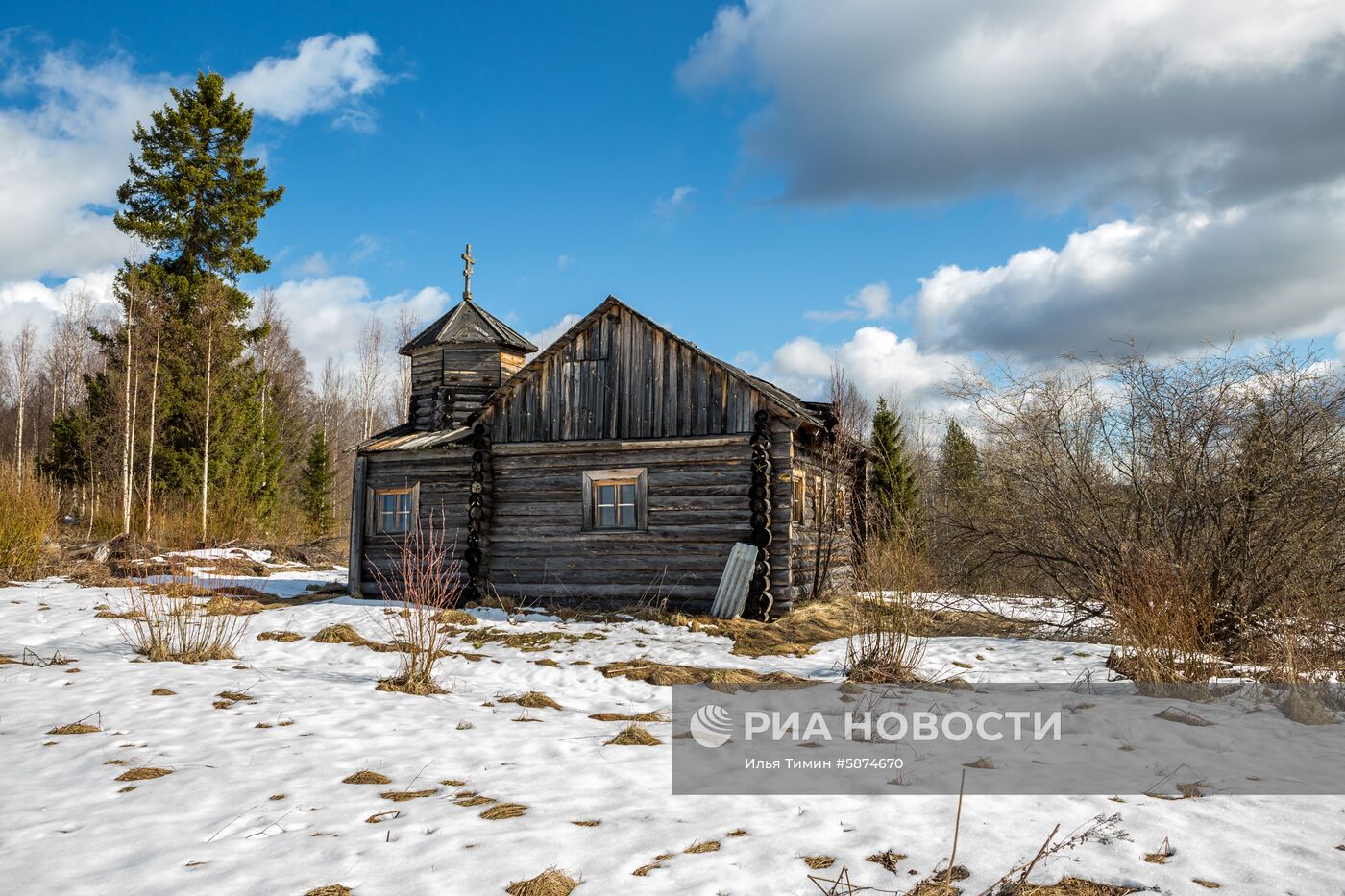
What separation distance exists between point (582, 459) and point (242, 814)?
10704 mm

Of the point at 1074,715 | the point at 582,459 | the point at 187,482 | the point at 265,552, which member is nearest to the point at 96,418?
the point at 187,482

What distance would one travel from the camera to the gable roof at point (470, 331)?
1944cm

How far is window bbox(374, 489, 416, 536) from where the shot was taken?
55.1 feet

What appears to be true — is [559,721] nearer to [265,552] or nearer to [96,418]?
[265,552]

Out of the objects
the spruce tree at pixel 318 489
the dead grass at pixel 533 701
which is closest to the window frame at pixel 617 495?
the dead grass at pixel 533 701

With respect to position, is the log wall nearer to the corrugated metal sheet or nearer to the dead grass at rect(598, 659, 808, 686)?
the corrugated metal sheet

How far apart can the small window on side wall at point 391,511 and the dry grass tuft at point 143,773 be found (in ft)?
38.2

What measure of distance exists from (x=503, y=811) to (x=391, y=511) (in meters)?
13.4

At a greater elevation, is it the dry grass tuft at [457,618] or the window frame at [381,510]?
the window frame at [381,510]

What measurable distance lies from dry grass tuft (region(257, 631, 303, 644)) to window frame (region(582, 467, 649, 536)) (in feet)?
17.7

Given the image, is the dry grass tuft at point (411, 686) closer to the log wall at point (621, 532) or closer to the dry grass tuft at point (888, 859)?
the dry grass tuft at point (888, 859)

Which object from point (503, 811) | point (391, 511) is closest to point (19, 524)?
point (391, 511)

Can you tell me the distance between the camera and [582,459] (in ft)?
49.3

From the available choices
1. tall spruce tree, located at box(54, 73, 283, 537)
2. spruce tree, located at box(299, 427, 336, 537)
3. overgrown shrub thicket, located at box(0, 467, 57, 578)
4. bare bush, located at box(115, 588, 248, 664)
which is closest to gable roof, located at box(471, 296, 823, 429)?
bare bush, located at box(115, 588, 248, 664)
